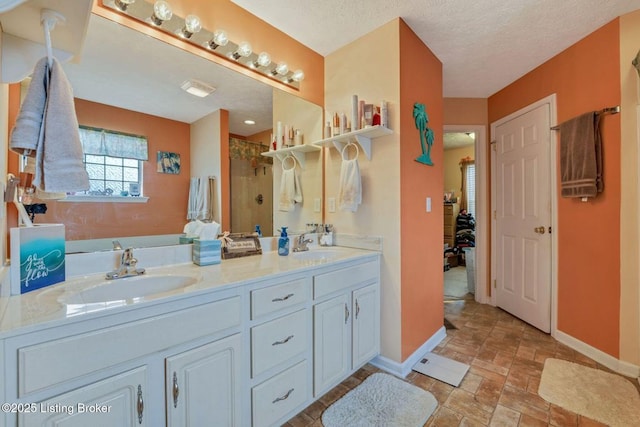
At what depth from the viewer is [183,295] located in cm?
101

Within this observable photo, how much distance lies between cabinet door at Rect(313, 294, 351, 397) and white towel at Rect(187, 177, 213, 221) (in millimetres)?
854

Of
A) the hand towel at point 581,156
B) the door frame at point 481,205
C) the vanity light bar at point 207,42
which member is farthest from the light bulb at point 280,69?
the hand towel at point 581,156

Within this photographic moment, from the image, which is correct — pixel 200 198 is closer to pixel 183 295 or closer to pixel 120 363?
pixel 183 295

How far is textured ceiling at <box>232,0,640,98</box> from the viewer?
1794 millimetres

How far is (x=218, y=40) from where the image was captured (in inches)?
65.9

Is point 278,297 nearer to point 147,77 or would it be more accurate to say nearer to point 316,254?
point 316,254

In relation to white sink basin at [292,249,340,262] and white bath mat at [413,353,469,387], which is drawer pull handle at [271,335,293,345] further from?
white bath mat at [413,353,469,387]

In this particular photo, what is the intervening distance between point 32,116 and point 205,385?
1.11 meters

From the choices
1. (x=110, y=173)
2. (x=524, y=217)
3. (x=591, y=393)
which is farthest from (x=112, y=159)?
(x=524, y=217)

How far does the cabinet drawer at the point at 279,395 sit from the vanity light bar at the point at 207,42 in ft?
6.19

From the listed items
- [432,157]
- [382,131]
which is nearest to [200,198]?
[382,131]

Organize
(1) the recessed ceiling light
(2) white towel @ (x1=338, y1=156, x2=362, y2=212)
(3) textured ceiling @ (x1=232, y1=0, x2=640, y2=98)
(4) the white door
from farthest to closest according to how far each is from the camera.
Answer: (4) the white door, (2) white towel @ (x1=338, y1=156, x2=362, y2=212), (3) textured ceiling @ (x1=232, y1=0, x2=640, y2=98), (1) the recessed ceiling light

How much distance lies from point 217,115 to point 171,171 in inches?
18.6

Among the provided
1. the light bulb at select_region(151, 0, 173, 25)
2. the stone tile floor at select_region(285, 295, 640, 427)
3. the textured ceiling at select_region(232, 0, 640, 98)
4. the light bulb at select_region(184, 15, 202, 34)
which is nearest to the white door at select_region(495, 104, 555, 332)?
the stone tile floor at select_region(285, 295, 640, 427)
